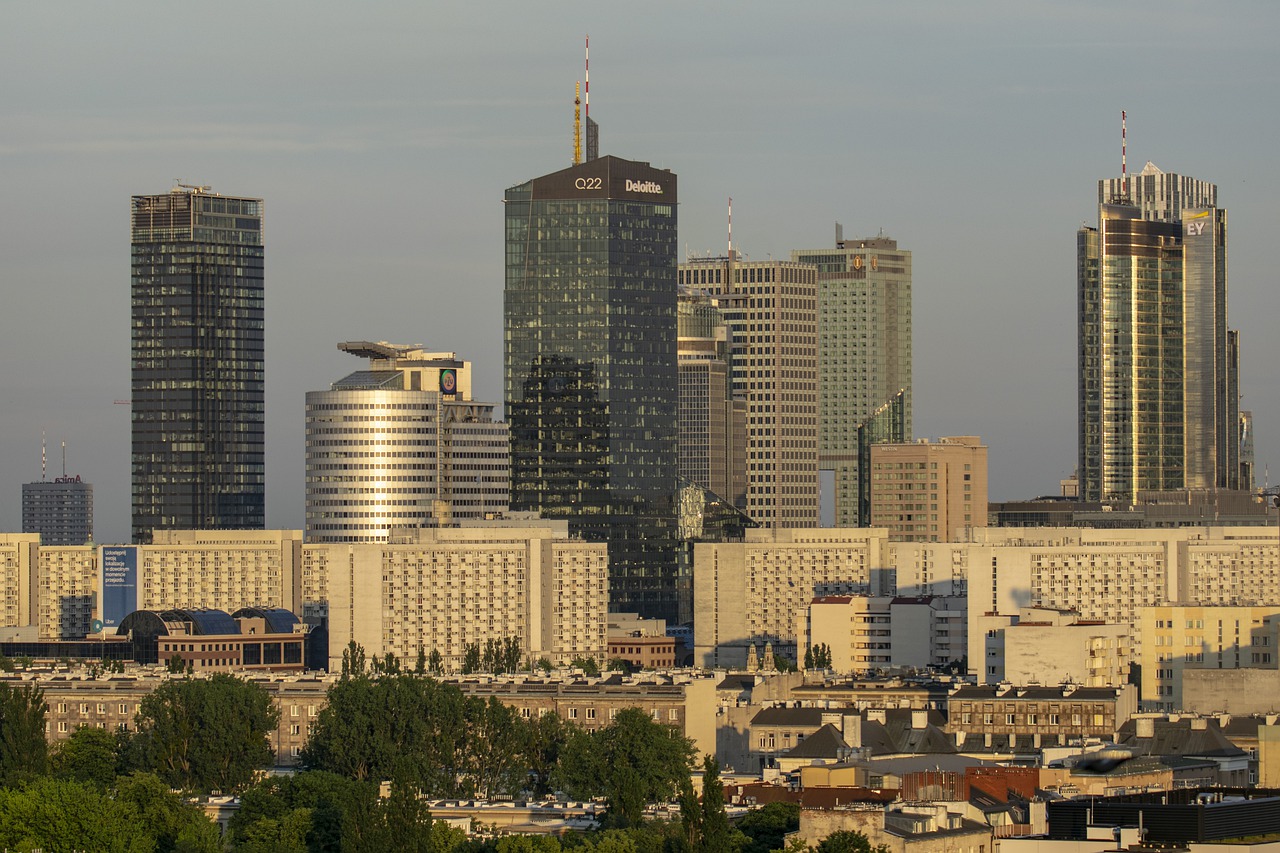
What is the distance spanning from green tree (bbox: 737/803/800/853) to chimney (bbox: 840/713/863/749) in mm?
41702

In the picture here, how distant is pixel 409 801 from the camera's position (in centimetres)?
14225

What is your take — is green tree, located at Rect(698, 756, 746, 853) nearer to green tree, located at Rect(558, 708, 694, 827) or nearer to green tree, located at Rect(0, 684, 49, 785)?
green tree, located at Rect(558, 708, 694, 827)

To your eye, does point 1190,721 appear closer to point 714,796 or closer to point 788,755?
point 788,755

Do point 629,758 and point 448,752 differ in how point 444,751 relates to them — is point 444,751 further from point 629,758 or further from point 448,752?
point 629,758

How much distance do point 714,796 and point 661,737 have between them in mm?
57616

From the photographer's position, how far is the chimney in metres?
187

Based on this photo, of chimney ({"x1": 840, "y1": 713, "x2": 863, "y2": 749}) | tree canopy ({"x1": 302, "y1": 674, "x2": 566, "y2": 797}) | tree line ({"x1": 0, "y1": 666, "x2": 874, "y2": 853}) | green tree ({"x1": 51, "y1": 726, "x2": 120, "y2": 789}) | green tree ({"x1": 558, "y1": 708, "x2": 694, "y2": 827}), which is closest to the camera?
tree line ({"x1": 0, "y1": 666, "x2": 874, "y2": 853})

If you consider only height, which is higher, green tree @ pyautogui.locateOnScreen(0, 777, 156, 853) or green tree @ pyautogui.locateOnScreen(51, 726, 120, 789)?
Answer: green tree @ pyautogui.locateOnScreen(0, 777, 156, 853)

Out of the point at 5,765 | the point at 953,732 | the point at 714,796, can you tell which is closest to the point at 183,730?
the point at 5,765

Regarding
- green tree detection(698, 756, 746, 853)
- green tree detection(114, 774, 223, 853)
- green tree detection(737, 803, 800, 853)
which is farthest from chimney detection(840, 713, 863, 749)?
green tree detection(698, 756, 746, 853)

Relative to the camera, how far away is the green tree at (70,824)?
475ft

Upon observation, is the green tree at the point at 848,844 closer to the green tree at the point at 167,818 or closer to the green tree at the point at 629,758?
the green tree at the point at 167,818

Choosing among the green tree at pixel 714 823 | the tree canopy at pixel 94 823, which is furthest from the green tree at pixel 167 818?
the green tree at pixel 714 823

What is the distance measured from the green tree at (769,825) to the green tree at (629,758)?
29277mm
